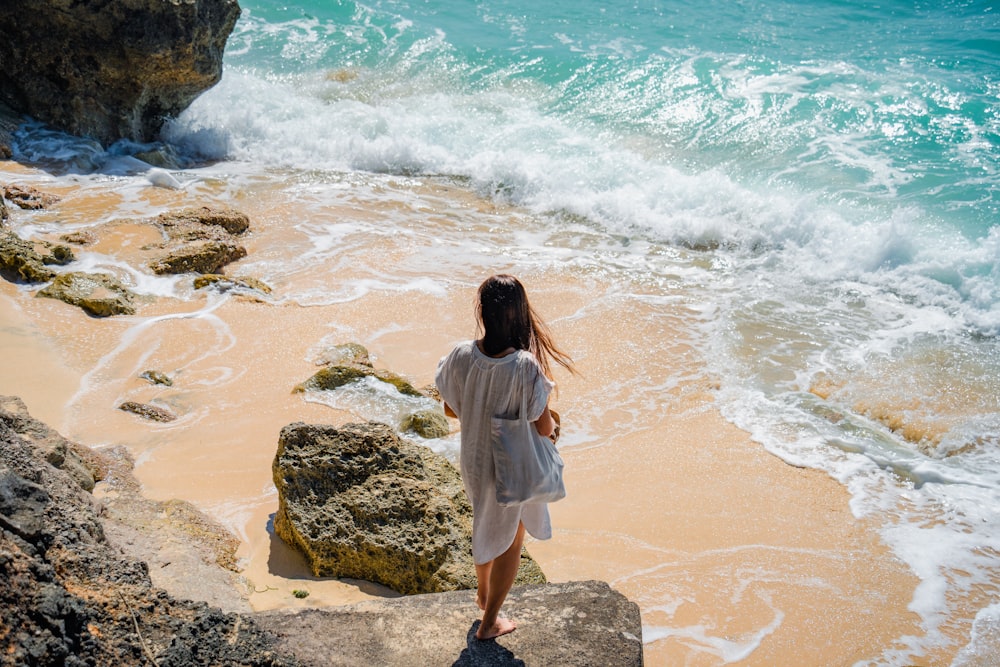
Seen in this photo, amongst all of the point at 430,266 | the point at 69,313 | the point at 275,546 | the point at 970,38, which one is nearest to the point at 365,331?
the point at 430,266

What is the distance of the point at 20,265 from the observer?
719cm

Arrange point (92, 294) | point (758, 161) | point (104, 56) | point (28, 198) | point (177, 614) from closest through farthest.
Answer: point (177, 614) < point (92, 294) < point (28, 198) < point (104, 56) < point (758, 161)

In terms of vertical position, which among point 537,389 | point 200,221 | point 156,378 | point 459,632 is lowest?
point 156,378

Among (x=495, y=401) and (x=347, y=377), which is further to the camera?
(x=347, y=377)

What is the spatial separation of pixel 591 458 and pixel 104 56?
8.87 metres

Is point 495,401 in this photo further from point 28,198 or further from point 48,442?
point 28,198

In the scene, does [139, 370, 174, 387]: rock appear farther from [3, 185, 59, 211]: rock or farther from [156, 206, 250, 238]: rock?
[3, 185, 59, 211]: rock

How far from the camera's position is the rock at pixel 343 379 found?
6141 millimetres

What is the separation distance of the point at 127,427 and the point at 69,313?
6.42ft

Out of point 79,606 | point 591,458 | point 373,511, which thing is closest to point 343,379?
point 591,458

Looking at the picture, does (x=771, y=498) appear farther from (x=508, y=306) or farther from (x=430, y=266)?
(x=430, y=266)

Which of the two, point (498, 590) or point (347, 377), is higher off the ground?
point (498, 590)

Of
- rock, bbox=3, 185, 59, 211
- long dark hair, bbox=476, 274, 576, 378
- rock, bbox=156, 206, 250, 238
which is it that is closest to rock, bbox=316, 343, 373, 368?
rock, bbox=156, 206, 250, 238

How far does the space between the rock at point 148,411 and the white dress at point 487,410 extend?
3.22m
